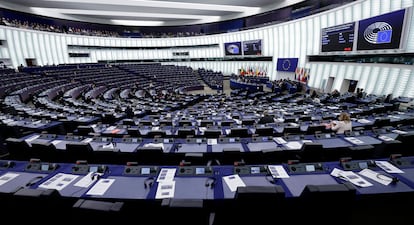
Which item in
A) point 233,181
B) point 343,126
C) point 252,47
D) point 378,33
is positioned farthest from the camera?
point 252,47

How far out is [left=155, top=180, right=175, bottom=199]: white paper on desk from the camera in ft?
9.42

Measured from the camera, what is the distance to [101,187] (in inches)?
122

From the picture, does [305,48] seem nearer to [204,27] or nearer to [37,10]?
[204,27]

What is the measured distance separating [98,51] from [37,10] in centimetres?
930

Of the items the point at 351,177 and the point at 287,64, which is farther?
the point at 287,64

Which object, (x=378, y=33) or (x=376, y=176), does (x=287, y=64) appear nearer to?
(x=378, y=33)

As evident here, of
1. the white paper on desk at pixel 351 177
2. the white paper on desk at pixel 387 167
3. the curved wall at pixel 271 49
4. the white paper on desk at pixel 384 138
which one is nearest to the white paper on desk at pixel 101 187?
the white paper on desk at pixel 351 177

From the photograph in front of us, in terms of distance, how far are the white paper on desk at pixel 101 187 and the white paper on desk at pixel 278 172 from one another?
107 inches

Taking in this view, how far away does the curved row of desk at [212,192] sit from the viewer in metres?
2.34

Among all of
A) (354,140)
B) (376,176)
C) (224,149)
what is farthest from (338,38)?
(224,149)

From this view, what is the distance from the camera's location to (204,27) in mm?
41750

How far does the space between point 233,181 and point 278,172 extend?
865 millimetres

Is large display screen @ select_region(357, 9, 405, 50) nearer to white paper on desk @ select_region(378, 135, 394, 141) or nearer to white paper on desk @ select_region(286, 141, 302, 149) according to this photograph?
white paper on desk @ select_region(378, 135, 394, 141)

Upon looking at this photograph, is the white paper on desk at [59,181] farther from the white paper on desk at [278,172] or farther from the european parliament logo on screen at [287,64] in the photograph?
the european parliament logo on screen at [287,64]
